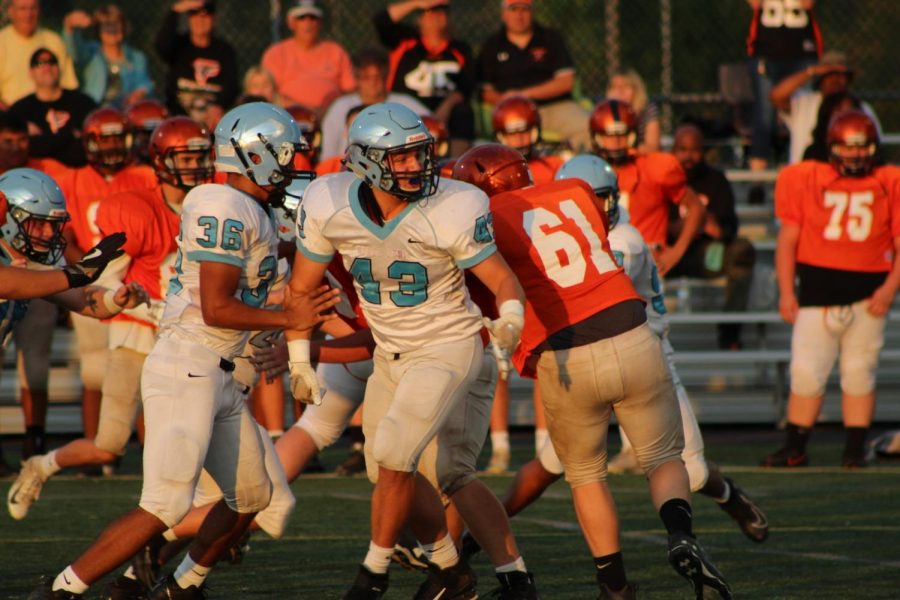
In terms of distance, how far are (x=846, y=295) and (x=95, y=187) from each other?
4551 millimetres

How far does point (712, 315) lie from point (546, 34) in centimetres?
249

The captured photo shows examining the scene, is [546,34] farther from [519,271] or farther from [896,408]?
[519,271]

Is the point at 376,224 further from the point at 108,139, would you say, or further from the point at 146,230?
the point at 108,139

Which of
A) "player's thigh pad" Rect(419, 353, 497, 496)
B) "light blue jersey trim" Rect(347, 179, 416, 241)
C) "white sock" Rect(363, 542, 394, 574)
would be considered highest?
"light blue jersey trim" Rect(347, 179, 416, 241)

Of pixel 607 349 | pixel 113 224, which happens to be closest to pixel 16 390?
pixel 113 224

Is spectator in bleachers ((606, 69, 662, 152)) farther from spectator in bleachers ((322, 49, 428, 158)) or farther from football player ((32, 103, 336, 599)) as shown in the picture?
football player ((32, 103, 336, 599))

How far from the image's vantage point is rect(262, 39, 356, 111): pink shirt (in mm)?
11828

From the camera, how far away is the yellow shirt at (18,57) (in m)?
11.5

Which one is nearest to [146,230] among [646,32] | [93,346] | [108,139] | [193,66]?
[108,139]

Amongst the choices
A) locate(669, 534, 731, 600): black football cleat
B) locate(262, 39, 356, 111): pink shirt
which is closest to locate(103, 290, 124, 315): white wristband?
locate(669, 534, 731, 600): black football cleat

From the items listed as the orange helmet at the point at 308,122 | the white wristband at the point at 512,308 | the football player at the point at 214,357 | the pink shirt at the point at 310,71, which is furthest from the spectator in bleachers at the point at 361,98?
the white wristband at the point at 512,308

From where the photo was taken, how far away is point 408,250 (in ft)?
17.0

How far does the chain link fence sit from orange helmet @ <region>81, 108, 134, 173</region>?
4.37 metres

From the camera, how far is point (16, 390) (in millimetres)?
11148
